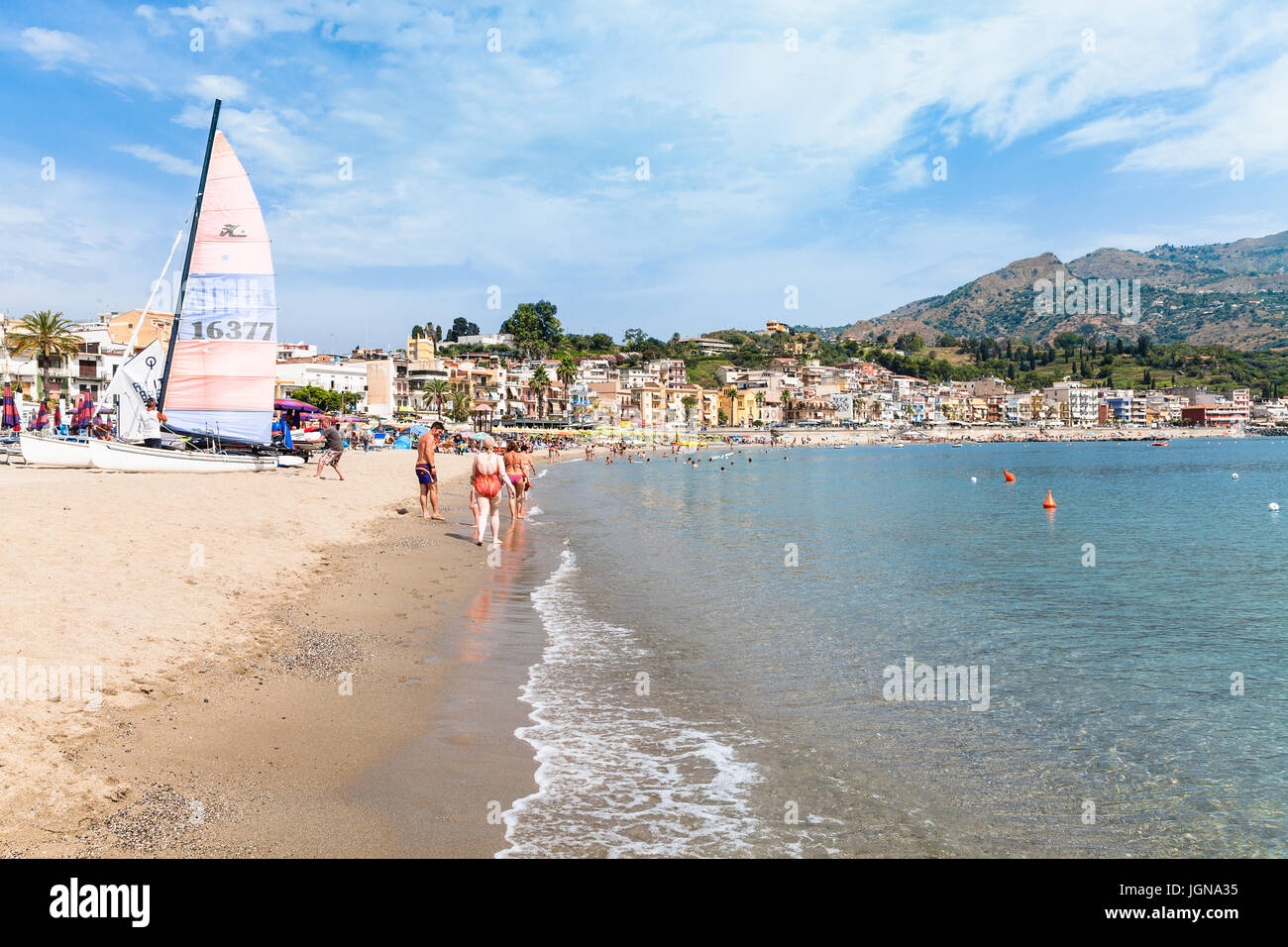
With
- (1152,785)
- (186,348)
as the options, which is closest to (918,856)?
(1152,785)

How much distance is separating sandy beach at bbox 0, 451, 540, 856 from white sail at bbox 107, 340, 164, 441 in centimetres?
1598

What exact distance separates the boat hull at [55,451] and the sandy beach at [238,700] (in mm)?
16645

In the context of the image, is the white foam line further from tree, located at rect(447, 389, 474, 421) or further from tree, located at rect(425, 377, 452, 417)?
tree, located at rect(425, 377, 452, 417)

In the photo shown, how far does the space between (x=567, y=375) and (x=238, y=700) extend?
135 m

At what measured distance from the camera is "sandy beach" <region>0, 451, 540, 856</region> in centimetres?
516

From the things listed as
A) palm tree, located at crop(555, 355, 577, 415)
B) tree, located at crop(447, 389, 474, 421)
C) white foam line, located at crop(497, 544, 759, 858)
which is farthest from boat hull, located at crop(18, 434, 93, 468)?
palm tree, located at crop(555, 355, 577, 415)

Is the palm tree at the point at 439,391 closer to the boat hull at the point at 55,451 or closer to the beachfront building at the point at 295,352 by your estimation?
the beachfront building at the point at 295,352

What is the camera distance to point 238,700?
24.6 feet

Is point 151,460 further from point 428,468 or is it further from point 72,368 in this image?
point 72,368

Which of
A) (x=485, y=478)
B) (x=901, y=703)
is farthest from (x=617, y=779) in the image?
(x=485, y=478)

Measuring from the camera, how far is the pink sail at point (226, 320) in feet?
92.2

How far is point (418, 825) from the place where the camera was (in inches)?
211
